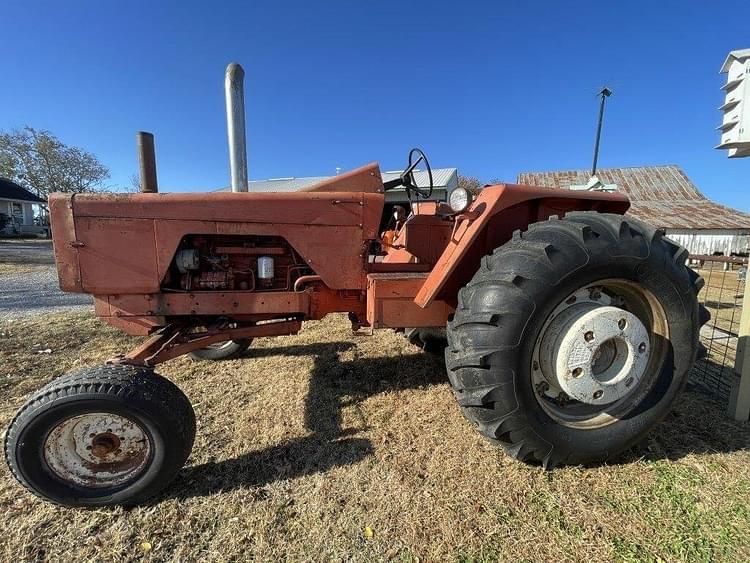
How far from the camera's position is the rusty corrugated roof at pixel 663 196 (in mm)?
14516

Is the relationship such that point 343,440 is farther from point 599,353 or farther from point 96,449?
point 599,353

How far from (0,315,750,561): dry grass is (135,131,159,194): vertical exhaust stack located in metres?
1.53

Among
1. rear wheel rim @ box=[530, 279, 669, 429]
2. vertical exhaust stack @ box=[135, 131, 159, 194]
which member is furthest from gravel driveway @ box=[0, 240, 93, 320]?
rear wheel rim @ box=[530, 279, 669, 429]

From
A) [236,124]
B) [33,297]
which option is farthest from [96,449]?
[33,297]

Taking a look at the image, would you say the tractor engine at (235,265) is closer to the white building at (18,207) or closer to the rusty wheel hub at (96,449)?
the rusty wheel hub at (96,449)

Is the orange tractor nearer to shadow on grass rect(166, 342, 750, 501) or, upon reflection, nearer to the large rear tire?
the large rear tire

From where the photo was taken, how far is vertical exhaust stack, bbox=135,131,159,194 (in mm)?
2367

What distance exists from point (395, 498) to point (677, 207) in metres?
19.1

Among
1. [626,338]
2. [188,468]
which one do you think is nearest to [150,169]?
[188,468]

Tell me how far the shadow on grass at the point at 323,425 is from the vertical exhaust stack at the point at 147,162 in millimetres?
1701

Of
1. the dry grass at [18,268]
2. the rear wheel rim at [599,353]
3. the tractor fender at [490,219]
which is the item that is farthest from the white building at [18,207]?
the rear wheel rim at [599,353]

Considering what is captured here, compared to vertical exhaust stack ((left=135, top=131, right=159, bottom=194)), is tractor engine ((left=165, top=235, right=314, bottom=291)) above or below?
below

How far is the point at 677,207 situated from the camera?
51.9 ft

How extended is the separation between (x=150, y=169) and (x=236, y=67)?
89 centimetres
